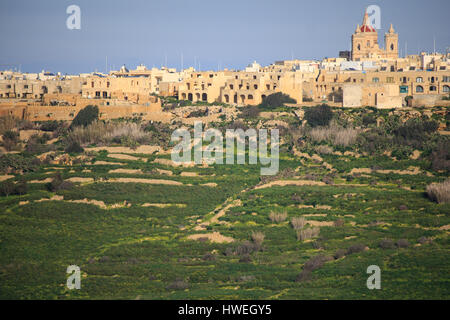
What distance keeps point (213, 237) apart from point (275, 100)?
97.9 feet

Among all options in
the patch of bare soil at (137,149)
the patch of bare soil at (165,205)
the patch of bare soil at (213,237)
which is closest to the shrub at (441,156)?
the patch of bare soil at (165,205)

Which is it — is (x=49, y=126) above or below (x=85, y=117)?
below

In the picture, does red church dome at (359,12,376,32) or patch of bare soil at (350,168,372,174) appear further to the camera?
red church dome at (359,12,376,32)

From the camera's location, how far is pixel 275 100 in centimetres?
5859

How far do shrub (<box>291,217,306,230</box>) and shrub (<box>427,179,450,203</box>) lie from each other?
6996 millimetres

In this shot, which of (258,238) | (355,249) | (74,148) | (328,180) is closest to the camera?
(355,249)

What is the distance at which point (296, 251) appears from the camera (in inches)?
1113

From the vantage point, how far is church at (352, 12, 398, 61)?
3716 inches

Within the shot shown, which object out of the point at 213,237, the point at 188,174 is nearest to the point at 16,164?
the point at 188,174

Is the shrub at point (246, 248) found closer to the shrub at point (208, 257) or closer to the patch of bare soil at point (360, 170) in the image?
the shrub at point (208, 257)

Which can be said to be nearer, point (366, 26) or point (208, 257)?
point (208, 257)

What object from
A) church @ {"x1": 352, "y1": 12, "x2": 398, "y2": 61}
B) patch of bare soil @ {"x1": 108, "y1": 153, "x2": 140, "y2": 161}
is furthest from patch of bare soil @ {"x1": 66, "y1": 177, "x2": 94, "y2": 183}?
church @ {"x1": 352, "y1": 12, "x2": 398, "y2": 61}

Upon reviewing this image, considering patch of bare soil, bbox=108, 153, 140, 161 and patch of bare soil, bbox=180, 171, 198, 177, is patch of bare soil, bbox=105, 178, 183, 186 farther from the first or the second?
patch of bare soil, bbox=108, 153, 140, 161

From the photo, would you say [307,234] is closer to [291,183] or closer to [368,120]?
[291,183]
